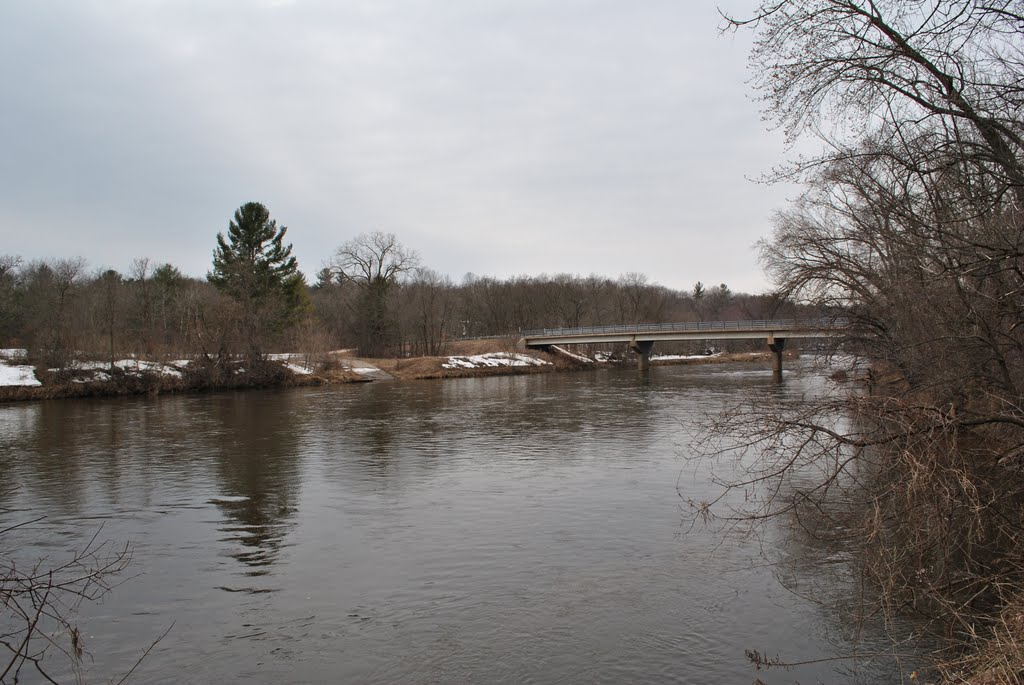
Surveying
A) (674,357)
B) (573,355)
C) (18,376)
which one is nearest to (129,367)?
(18,376)

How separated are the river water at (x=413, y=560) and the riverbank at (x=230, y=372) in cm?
2190

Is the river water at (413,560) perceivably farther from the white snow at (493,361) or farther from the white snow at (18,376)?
the white snow at (493,361)

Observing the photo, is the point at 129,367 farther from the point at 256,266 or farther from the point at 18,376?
the point at 256,266

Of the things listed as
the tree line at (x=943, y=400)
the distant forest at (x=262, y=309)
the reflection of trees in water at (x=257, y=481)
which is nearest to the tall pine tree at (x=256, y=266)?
the distant forest at (x=262, y=309)

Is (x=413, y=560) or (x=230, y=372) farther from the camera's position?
(x=230, y=372)

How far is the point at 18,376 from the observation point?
45.2 m

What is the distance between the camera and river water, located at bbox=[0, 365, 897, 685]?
8742 millimetres

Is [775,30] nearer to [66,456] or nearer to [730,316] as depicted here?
[66,456]

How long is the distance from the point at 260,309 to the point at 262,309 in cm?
17

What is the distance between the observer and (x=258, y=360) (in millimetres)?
54781

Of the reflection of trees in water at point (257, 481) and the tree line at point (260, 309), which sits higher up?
the tree line at point (260, 309)

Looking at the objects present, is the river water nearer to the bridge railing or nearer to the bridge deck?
the bridge railing

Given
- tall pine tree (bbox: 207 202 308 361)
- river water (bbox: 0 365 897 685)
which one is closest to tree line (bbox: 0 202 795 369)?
tall pine tree (bbox: 207 202 308 361)

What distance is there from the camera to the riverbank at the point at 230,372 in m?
46.1
